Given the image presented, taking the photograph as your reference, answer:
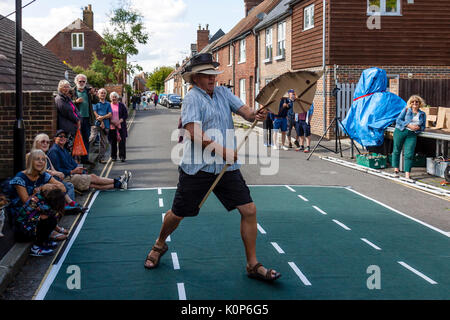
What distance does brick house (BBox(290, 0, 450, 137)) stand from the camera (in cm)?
2005

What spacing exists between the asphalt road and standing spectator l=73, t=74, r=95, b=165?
1.02 metres

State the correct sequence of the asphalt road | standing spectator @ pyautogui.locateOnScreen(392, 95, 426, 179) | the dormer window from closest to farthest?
1. the asphalt road
2. standing spectator @ pyautogui.locateOnScreen(392, 95, 426, 179)
3. the dormer window

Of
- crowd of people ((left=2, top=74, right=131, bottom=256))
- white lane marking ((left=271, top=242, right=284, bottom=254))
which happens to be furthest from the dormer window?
white lane marking ((left=271, top=242, right=284, bottom=254))

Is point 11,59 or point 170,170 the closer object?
point 170,170

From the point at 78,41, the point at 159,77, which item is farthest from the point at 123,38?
the point at 159,77

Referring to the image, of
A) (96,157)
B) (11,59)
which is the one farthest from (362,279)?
(11,59)

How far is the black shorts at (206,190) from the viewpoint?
4945 mm

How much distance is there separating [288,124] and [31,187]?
12.8m

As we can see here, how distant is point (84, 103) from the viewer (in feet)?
40.1

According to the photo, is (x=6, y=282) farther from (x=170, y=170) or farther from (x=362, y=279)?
(x=170, y=170)

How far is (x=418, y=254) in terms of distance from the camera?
5.94 metres

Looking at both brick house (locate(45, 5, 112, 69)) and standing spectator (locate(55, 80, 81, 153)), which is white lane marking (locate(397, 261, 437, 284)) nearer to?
standing spectator (locate(55, 80, 81, 153))

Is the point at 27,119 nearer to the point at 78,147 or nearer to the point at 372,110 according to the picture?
the point at 78,147
